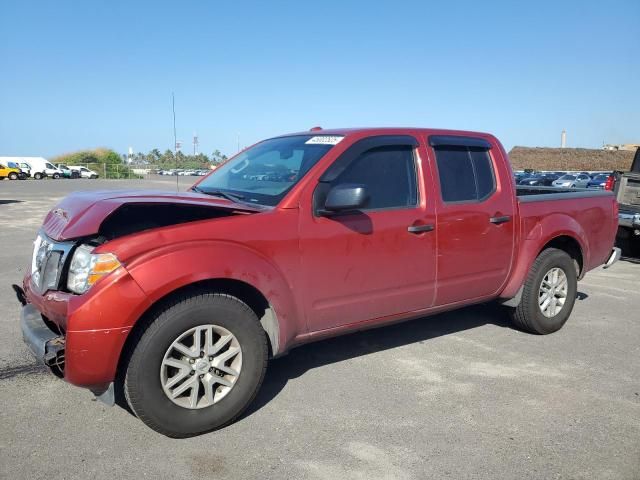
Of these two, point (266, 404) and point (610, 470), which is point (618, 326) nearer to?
point (610, 470)

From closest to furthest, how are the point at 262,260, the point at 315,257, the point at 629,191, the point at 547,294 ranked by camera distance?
the point at 262,260 < the point at 315,257 < the point at 547,294 < the point at 629,191

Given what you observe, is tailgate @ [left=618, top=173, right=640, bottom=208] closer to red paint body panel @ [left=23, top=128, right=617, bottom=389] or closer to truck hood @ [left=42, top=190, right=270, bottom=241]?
red paint body panel @ [left=23, top=128, right=617, bottom=389]

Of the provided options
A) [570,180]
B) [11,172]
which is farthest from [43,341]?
[11,172]

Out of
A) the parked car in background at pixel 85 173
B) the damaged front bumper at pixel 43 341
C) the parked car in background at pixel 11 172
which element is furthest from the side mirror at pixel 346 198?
the parked car in background at pixel 85 173

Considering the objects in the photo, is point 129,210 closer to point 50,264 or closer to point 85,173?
point 50,264

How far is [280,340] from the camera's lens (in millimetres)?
3475

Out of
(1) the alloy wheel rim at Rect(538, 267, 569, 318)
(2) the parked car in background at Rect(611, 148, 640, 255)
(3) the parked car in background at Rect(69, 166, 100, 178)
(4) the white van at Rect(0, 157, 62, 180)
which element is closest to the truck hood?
(1) the alloy wheel rim at Rect(538, 267, 569, 318)

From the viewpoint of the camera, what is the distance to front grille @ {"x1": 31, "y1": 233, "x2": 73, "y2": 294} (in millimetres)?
3104

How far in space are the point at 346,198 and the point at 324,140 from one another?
29.9 inches

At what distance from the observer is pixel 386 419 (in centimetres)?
345

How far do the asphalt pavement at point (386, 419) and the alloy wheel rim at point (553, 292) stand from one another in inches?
12.1

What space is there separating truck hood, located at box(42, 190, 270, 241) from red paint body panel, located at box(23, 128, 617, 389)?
12mm

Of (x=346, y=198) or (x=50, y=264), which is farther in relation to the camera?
(x=346, y=198)

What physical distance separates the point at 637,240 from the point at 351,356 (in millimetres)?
7296
